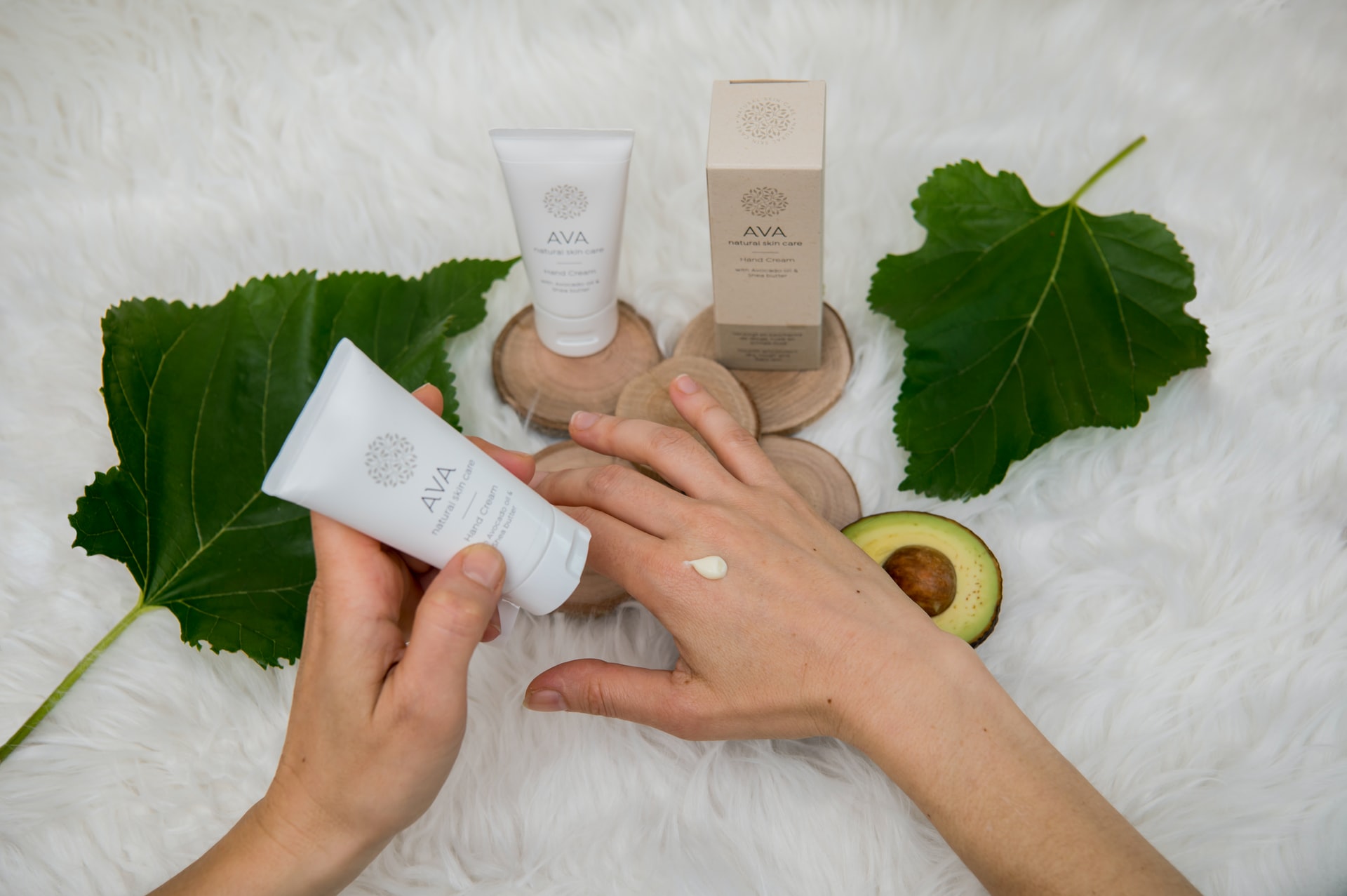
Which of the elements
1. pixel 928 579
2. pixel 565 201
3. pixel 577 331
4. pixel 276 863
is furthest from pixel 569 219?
pixel 276 863

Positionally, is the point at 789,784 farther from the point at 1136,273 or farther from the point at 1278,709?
the point at 1136,273

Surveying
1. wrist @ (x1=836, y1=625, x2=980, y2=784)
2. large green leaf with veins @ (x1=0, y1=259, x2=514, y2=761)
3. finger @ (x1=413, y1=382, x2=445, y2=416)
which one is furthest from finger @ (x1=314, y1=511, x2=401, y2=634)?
wrist @ (x1=836, y1=625, x2=980, y2=784)

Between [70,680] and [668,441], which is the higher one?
[668,441]

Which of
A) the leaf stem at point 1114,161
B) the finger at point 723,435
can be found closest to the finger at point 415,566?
the finger at point 723,435

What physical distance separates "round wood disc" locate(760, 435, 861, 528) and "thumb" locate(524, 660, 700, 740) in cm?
24

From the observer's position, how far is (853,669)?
66 centimetres

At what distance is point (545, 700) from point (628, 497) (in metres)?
0.17

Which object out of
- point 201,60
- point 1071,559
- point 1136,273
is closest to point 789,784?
point 1071,559

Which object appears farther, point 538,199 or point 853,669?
point 538,199

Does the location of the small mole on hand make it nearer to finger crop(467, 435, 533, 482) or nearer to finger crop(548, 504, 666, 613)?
finger crop(548, 504, 666, 613)

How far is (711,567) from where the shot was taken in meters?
0.68

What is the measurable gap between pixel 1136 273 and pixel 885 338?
0.24 meters

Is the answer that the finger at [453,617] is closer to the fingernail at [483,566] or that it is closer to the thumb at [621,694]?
the fingernail at [483,566]

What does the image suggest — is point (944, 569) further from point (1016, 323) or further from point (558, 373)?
point (558, 373)
